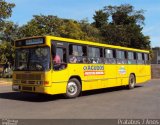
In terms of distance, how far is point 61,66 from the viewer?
51.1 feet

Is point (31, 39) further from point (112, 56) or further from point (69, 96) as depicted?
point (112, 56)

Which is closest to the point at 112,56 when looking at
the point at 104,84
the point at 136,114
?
the point at 104,84

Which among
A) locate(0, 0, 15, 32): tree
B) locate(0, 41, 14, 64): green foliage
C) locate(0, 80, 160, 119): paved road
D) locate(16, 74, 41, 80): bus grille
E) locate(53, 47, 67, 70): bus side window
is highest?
locate(0, 0, 15, 32): tree

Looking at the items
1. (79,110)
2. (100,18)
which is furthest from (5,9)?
(100,18)

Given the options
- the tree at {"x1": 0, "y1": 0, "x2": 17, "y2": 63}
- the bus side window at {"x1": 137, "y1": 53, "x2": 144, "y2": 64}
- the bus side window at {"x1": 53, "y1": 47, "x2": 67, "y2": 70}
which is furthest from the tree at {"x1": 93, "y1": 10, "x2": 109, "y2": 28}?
the bus side window at {"x1": 53, "y1": 47, "x2": 67, "y2": 70}

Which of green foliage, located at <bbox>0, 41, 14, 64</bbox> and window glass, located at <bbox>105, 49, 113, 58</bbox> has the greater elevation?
green foliage, located at <bbox>0, 41, 14, 64</bbox>

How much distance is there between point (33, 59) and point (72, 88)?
2317 millimetres

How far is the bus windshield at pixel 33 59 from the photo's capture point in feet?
48.9

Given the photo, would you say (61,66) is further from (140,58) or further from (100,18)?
(100,18)

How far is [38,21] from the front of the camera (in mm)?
44406

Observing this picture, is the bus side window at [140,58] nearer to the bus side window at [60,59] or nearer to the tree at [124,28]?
the bus side window at [60,59]

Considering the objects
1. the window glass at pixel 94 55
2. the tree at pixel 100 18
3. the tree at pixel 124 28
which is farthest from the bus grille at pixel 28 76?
the tree at pixel 100 18

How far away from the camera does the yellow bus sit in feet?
48.9

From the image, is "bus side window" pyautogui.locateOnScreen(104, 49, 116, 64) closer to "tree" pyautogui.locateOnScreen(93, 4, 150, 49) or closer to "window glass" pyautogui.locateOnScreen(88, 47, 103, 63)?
"window glass" pyautogui.locateOnScreen(88, 47, 103, 63)
